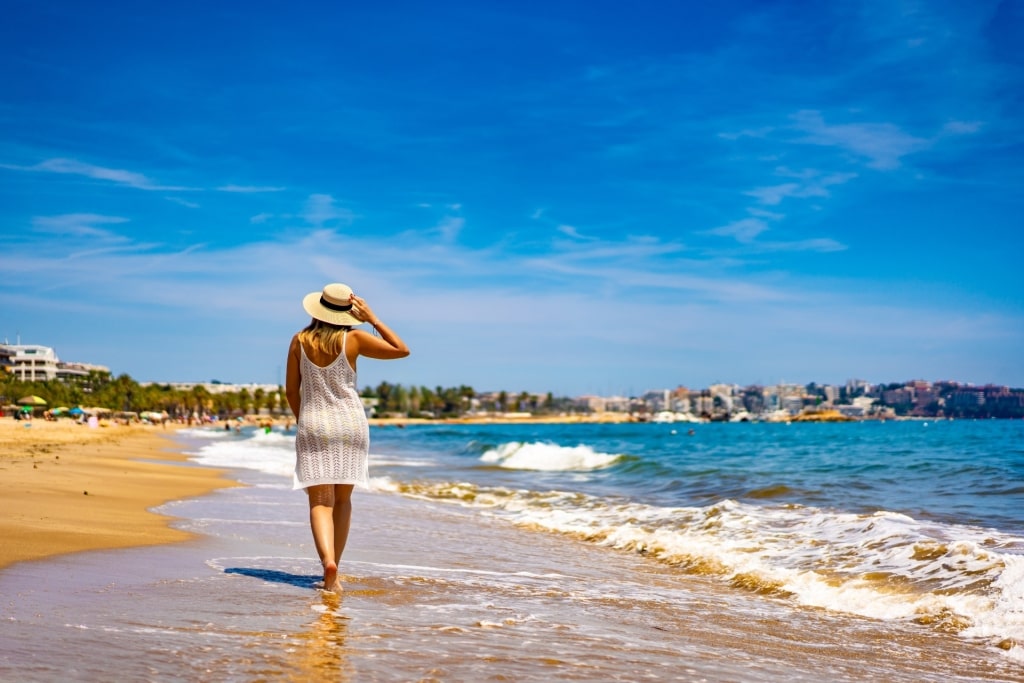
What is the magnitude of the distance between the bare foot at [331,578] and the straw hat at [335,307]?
4.95ft

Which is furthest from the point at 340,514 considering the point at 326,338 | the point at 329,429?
the point at 326,338

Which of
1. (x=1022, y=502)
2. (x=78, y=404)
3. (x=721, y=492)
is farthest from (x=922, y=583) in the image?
(x=78, y=404)

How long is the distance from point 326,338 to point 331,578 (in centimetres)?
151

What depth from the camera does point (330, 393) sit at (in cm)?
586

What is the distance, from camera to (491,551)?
8984mm

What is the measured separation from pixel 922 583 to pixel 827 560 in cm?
126

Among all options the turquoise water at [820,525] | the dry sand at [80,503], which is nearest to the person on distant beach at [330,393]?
the dry sand at [80,503]

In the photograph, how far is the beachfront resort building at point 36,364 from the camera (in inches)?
5814

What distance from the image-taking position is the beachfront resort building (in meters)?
148

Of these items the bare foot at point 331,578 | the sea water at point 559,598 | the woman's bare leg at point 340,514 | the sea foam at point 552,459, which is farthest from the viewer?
the sea foam at point 552,459

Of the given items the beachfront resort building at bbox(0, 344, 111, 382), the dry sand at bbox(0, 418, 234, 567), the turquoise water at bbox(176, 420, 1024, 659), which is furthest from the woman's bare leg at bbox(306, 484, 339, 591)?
the beachfront resort building at bbox(0, 344, 111, 382)

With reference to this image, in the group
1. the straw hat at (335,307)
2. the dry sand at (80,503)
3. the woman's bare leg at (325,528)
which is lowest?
the dry sand at (80,503)

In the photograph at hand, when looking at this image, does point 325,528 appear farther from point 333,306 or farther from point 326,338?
point 333,306

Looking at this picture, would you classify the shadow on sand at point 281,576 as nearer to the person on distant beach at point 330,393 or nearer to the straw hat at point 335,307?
the person on distant beach at point 330,393
